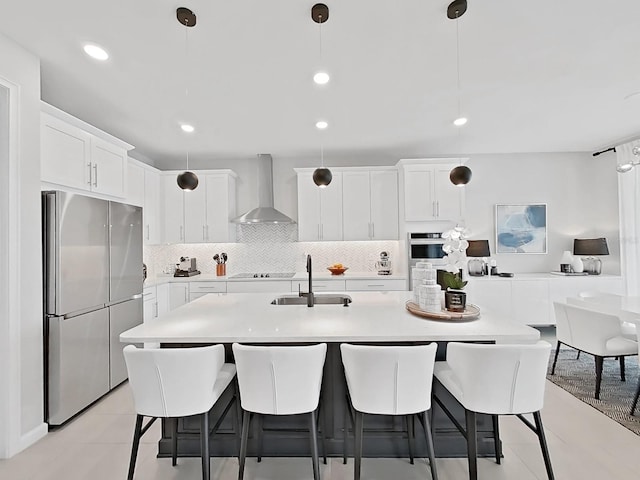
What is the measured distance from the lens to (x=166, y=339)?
6.44 ft

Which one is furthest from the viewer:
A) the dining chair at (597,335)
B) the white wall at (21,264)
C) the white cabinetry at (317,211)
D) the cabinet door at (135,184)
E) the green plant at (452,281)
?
the white cabinetry at (317,211)

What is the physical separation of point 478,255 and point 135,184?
189 inches

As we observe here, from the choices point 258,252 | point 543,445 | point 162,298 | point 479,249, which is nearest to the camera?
point 543,445

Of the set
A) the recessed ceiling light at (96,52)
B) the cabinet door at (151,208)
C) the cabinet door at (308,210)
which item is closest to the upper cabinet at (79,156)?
the recessed ceiling light at (96,52)

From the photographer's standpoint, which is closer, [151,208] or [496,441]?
[496,441]

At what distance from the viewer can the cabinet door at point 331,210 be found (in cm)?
525

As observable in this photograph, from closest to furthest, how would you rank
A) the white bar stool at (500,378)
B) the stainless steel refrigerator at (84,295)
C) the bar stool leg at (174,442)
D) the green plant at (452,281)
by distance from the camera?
1. the white bar stool at (500,378)
2. the bar stool leg at (174,442)
3. the green plant at (452,281)
4. the stainless steel refrigerator at (84,295)

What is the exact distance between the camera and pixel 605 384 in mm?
3408

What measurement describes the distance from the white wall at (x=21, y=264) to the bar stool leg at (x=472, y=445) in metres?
2.79

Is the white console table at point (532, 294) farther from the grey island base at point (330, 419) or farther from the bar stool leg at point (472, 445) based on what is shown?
the bar stool leg at point (472, 445)

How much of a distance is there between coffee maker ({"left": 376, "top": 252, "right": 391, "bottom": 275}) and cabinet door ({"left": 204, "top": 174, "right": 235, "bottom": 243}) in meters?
2.28

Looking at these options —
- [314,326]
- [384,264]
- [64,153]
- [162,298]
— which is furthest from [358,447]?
[162,298]

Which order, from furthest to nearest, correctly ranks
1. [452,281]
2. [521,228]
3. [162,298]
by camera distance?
1. [521,228]
2. [162,298]
3. [452,281]

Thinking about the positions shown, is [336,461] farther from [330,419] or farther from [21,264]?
[21,264]
